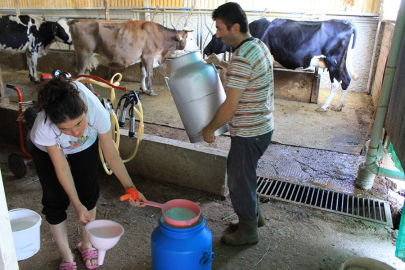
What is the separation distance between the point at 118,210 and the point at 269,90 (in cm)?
173

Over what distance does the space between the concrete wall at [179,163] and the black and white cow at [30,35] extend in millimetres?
5880

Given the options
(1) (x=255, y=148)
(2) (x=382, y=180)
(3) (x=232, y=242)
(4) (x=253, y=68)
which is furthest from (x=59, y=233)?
(2) (x=382, y=180)

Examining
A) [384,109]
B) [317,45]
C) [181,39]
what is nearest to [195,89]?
[384,109]

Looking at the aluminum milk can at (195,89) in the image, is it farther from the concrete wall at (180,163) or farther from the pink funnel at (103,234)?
the pink funnel at (103,234)

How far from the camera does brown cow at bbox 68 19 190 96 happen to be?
6.58 m

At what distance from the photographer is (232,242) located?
232 centimetres

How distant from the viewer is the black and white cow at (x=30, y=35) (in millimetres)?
7715

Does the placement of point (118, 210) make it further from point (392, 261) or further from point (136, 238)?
point (392, 261)


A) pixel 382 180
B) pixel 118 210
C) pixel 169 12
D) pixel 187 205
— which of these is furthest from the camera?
pixel 169 12

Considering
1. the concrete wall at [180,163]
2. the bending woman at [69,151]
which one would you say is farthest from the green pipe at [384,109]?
the bending woman at [69,151]

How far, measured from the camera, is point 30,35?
25.8 feet

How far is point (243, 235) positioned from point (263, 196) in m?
0.75

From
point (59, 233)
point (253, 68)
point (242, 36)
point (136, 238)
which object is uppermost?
point (242, 36)

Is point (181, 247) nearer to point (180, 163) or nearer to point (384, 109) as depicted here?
point (180, 163)
